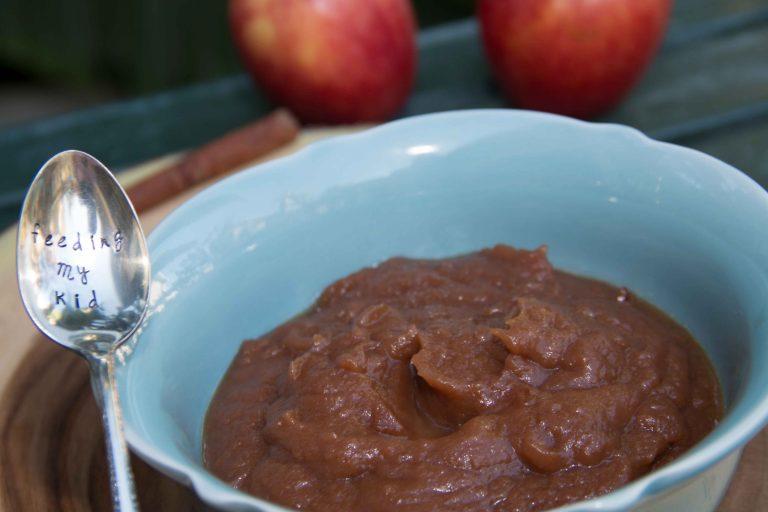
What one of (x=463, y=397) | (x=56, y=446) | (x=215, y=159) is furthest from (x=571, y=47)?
(x=56, y=446)

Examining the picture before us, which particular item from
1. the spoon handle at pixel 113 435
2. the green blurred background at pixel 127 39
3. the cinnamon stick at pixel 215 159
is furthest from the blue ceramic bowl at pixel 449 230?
the green blurred background at pixel 127 39

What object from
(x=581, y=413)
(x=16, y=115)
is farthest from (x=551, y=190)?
(x=16, y=115)

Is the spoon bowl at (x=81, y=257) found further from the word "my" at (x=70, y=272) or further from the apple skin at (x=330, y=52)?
the apple skin at (x=330, y=52)

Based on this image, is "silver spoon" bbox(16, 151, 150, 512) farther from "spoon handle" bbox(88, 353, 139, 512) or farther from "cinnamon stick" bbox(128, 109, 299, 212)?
"cinnamon stick" bbox(128, 109, 299, 212)

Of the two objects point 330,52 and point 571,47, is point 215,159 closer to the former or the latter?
point 330,52

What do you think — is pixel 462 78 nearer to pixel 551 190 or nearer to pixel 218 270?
pixel 551 190
